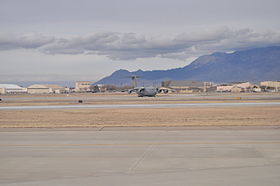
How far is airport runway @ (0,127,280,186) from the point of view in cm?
873

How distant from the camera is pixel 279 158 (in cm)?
1084

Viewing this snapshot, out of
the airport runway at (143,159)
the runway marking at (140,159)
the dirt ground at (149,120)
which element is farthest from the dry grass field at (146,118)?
the runway marking at (140,159)

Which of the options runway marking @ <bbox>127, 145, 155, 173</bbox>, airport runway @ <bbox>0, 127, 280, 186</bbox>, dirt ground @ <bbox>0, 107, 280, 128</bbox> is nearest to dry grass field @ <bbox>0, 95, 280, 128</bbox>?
dirt ground @ <bbox>0, 107, 280, 128</bbox>

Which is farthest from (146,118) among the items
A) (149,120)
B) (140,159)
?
(140,159)

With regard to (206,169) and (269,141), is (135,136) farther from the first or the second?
(206,169)

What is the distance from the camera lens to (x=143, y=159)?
11086 mm

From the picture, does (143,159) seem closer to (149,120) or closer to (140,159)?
(140,159)

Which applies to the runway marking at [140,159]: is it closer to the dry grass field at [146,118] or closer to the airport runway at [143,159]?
the airport runway at [143,159]

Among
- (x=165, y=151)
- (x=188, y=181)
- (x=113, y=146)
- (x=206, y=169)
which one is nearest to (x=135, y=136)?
(x=113, y=146)

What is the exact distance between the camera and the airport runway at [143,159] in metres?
8.73

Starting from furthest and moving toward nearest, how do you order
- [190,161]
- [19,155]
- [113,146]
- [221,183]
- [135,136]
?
[135,136], [113,146], [19,155], [190,161], [221,183]

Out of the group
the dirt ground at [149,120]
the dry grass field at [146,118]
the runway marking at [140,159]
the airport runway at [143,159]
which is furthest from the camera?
the dry grass field at [146,118]

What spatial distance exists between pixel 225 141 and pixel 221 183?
6.44m

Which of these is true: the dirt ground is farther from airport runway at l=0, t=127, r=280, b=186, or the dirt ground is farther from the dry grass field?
airport runway at l=0, t=127, r=280, b=186
